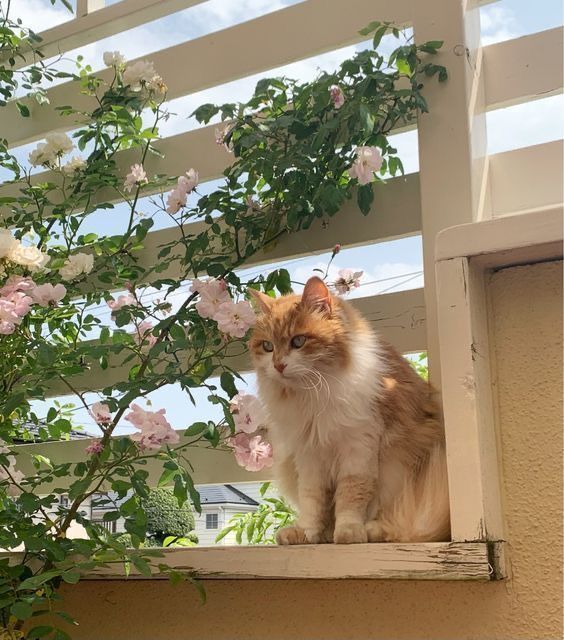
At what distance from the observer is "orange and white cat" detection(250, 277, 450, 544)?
1008 mm

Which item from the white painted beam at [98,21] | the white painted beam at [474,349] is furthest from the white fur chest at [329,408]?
the white painted beam at [98,21]

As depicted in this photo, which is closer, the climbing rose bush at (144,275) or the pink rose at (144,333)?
the climbing rose bush at (144,275)

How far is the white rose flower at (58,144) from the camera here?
1617mm

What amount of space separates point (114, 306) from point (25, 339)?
174 millimetres

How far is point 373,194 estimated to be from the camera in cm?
140

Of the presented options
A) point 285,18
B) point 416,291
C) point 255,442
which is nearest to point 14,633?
point 255,442

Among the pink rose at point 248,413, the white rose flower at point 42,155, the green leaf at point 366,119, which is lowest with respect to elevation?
the pink rose at point 248,413

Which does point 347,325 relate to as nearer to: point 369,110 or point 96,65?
point 369,110

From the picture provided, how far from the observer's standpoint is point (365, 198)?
→ 4.44 feet

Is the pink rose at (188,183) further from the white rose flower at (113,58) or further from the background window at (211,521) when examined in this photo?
the background window at (211,521)

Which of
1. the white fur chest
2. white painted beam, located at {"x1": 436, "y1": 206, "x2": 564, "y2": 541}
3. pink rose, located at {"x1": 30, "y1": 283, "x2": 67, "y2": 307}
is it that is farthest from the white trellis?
pink rose, located at {"x1": 30, "y1": 283, "x2": 67, "y2": 307}

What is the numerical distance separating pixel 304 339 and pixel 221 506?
72 cm

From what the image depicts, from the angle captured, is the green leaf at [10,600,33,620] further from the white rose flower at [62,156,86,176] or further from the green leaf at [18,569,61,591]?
the white rose flower at [62,156,86,176]

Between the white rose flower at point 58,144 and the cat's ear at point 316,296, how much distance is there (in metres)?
0.75
